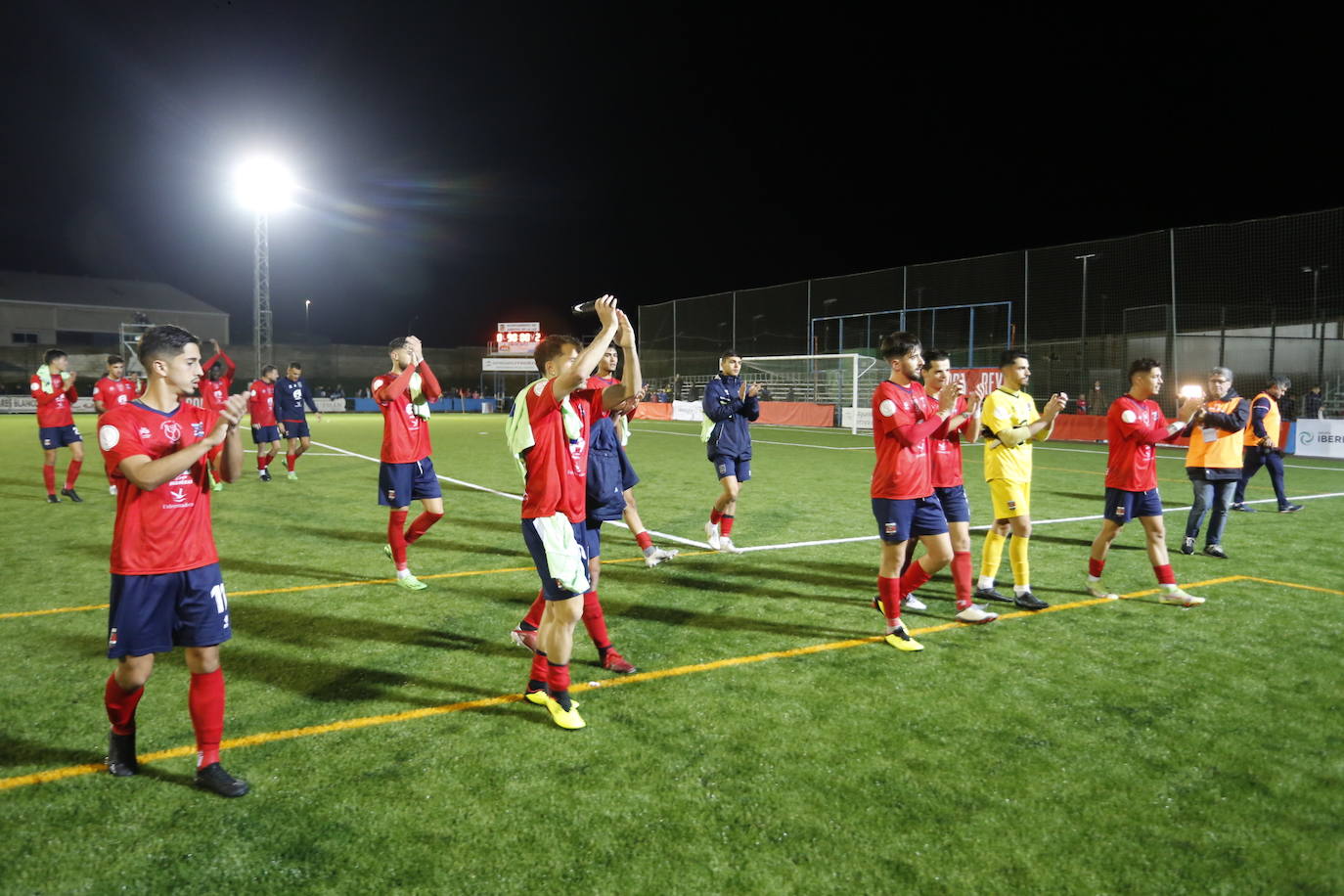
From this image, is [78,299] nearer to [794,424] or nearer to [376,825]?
[794,424]

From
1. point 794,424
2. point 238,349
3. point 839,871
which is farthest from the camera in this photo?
point 238,349

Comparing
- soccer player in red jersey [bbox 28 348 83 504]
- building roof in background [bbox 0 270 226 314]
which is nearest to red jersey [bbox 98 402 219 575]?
soccer player in red jersey [bbox 28 348 83 504]

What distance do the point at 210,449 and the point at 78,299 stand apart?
70181 mm

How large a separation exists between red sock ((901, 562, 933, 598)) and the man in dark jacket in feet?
8.38

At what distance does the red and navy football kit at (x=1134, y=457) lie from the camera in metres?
6.36

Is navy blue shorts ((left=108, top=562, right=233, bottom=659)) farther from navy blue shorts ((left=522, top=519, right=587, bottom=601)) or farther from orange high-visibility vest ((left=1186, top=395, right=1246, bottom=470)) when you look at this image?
orange high-visibility vest ((left=1186, top=395, right=1246, bottom=470))

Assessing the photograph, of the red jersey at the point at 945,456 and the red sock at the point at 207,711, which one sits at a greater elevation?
the red jersey at the point at 945,456

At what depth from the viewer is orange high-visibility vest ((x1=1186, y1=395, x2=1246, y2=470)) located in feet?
28.2

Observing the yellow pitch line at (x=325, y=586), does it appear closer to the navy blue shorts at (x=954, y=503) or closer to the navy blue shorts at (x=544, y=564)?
the navy blue shorts at (x=954, y=503)

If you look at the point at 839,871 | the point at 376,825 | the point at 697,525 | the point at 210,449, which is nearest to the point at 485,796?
the point at 376,825

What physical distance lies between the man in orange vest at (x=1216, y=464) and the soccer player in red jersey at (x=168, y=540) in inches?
360

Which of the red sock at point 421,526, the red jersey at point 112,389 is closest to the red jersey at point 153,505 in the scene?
the red sock at point 421,526

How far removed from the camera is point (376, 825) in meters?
3.11

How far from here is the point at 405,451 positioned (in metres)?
7.16
